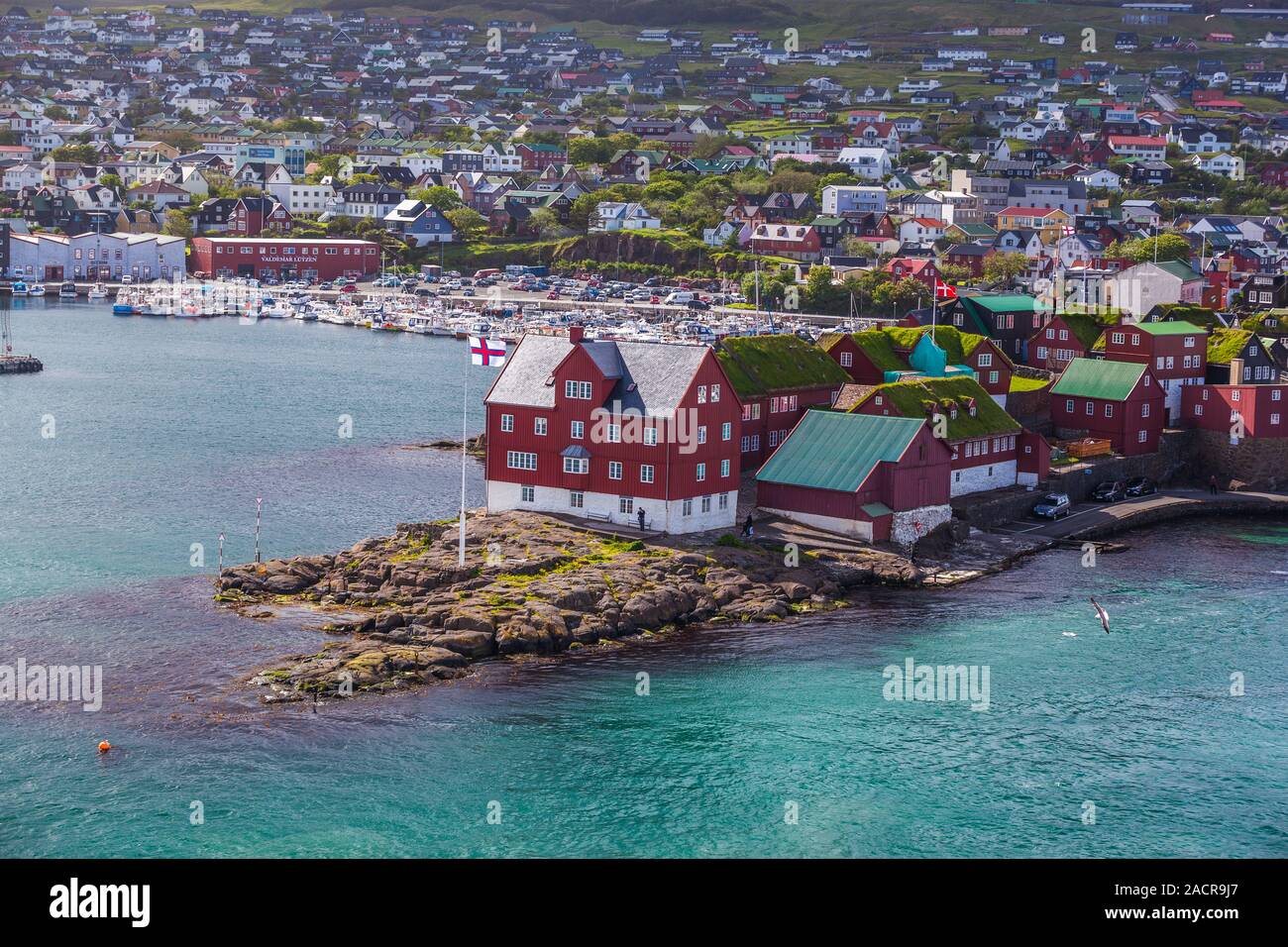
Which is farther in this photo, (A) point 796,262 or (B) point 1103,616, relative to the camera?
(A) point 796,262

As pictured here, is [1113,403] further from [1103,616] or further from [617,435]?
[617,435]

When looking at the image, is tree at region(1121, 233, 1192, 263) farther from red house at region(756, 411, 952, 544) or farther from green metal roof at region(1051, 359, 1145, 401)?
red house at region(756, 411, 952, 544)

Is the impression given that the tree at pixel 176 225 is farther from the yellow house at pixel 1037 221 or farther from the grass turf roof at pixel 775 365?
the grass turf roof at pixel 775 365

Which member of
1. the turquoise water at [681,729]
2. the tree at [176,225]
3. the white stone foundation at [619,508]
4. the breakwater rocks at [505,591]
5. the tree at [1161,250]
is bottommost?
the turquoise water at [681,729]

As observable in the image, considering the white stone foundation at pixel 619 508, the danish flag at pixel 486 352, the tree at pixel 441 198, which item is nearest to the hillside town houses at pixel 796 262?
the white stone foundation at pixel 619 508

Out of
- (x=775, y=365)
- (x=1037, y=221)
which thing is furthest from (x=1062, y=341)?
(x=1037, y=221)

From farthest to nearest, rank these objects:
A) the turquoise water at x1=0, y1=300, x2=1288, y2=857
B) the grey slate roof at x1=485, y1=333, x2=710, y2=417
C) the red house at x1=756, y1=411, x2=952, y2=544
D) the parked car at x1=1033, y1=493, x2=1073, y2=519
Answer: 1. the parked car at x1=1033, y1=493, x2=1073, y2=519
2. the red house at x1=756, y1=411, x2=952, y2=544
3. the grey slate roof at x1=485, y1=333, x2=710, y2=417
4. the turquoise water at x1=0, y1=300, x2=1288, y2=857

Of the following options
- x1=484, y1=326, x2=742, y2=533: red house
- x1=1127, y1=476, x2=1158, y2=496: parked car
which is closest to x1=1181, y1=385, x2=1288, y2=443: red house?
x1=1127, y1=476, x2=1158, y2=496: parked car
